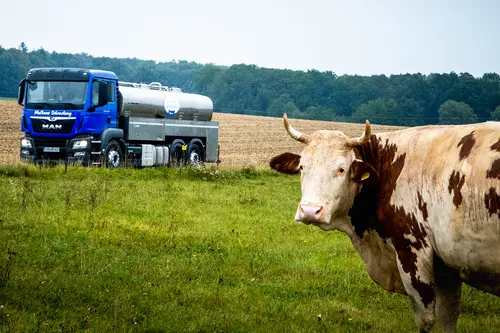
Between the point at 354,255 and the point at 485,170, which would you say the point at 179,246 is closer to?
the point at 354,255

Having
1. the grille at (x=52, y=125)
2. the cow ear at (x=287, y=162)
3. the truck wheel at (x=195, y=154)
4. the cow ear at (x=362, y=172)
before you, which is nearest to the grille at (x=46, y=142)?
the grille at (x=52, y=125)

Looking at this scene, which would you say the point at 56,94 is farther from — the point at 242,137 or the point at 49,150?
the point at 242,137

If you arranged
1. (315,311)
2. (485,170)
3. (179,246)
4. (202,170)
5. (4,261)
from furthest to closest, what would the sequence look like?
(202,170), (179,246), (4,261), (315,311), (485,170)

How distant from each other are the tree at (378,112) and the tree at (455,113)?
4706mm

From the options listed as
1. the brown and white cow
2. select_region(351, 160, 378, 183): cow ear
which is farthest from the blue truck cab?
select_region(351, 160, 378, 183): cow ear

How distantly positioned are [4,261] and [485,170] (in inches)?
272

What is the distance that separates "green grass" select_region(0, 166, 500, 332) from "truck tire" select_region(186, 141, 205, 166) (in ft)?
47.7

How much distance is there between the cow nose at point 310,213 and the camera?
23.8 ft

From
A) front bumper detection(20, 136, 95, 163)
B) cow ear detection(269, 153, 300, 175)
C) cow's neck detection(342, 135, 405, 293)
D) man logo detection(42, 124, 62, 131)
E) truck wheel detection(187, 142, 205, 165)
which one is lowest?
truck wheel detection(187, 142, 205, 165)

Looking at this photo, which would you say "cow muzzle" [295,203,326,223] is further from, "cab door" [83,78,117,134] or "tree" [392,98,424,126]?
"tree" [392,98,424,126]

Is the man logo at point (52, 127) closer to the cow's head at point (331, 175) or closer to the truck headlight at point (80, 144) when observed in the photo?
the truck headlight at point (80, 144)

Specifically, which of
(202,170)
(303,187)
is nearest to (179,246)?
(303,187)

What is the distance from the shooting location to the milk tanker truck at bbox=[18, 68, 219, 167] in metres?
27.3

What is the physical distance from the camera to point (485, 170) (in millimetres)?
6656
